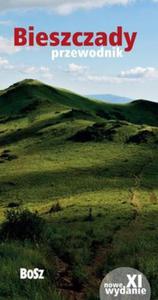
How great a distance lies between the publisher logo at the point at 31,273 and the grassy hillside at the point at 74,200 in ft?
0.74

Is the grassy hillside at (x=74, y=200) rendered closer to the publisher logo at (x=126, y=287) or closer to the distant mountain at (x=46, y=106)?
the publisher logo at (x=126, y=287)

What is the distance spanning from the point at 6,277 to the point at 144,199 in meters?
34.0

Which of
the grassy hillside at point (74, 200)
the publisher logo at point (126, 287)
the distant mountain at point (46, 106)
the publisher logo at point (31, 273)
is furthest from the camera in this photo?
the distant mountain at point (46, 106)

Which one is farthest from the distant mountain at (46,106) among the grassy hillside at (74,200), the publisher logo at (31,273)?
the publisher logo at (31,273)

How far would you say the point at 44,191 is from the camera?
61.7 metres

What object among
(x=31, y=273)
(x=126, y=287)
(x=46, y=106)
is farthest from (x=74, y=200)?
(x=46, y=106)

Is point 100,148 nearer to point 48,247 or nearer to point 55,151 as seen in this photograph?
point 55,151

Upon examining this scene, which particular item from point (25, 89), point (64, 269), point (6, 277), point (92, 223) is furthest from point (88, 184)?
point (25, 89)

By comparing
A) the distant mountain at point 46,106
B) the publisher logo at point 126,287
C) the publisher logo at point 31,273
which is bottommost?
the publisher logo at point 126,287

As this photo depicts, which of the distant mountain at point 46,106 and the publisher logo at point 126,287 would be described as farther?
the distant mountain at point 46,106

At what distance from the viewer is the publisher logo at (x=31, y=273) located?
68.0ft

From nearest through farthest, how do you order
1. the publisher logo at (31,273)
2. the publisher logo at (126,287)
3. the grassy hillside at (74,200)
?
1. the publisher logo at (126,287)
2. the publisher logo at (31,273)
3. the grassy hillside at (74,200)

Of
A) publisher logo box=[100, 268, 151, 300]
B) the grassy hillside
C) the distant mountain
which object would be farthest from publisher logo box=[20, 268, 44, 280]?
the distant mountain

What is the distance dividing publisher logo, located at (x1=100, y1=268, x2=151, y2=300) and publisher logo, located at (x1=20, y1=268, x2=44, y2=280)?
8.06ft
